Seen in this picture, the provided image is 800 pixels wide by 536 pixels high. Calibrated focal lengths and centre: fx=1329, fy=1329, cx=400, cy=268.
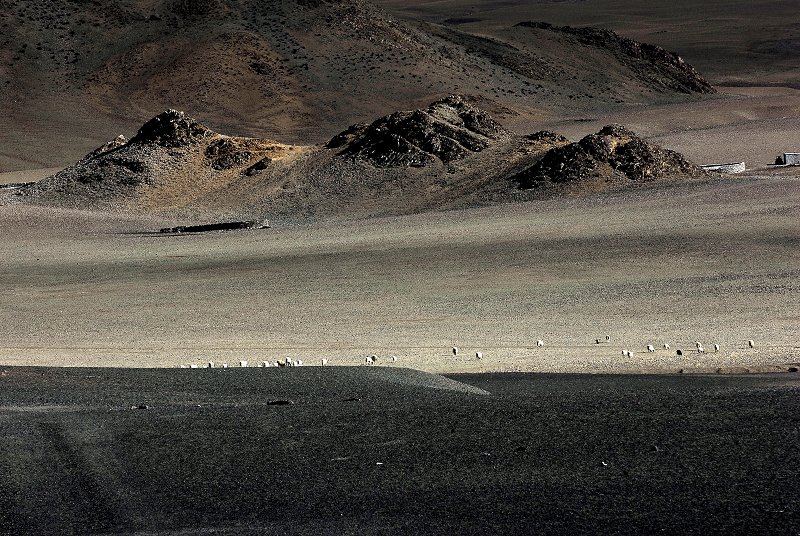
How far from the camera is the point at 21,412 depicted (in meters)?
8.10

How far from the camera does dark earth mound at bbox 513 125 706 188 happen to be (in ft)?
94.8

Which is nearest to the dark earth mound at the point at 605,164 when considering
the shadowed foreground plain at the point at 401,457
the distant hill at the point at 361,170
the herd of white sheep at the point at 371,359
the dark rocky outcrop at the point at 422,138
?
the distant hill at the point at 361,170

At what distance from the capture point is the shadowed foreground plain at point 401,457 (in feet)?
18.9

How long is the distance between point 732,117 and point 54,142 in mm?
28933

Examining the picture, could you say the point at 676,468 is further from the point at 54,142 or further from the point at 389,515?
the point at 54,142

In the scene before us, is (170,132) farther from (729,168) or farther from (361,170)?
(729,168)

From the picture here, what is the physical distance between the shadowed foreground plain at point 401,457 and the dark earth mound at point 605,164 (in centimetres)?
1993

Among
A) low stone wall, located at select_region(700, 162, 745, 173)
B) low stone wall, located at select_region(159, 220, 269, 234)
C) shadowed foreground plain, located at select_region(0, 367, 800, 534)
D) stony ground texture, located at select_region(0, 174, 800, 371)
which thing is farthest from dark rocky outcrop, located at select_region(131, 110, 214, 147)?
shadowed foreground plain, located at select_region(0, 367, 800, 534)

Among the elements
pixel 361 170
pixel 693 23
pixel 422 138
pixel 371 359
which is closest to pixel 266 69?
pixel 422 138

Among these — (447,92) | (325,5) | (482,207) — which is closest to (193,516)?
(482,207)

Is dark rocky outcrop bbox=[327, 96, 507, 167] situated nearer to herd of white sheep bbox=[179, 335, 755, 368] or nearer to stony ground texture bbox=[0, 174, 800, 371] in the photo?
stony ground texture bbox=[0, 174, 800, 371]

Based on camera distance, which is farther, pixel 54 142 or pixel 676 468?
pixel 54 142

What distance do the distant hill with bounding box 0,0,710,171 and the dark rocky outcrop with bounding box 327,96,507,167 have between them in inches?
902

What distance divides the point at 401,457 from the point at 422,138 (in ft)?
85.4
